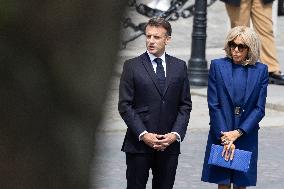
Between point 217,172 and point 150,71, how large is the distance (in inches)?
42.5

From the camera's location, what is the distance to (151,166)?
5.39 meters

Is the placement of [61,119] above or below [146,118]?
above

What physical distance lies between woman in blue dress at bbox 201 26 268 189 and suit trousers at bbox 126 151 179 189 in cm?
55

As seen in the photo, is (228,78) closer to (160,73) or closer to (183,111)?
(183,111)

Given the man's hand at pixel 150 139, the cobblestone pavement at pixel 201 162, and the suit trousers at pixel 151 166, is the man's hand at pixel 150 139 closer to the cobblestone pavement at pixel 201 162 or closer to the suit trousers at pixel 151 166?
the suit trousers at pixel 151 166

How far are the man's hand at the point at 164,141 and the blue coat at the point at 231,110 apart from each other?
0.71 metres

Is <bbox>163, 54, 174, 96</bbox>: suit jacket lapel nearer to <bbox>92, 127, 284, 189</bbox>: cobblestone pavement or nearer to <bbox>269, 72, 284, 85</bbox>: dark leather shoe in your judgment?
<bbox>92, 127, 284, 189</bbox>: cobblestone pavement

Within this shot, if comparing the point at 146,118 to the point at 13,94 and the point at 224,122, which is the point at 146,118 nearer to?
the point at 224,122

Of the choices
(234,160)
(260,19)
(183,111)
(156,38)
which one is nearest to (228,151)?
(234,160)

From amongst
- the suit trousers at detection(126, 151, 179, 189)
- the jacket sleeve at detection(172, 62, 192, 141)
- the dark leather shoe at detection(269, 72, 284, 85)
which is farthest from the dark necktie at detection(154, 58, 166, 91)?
the dark leather shoe at detection(269, 72, 284, 85)

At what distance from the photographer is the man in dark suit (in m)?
5.16

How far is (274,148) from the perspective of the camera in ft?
30.0

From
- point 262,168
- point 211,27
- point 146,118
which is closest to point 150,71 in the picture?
point 146,118

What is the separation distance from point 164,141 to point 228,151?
765 mm
